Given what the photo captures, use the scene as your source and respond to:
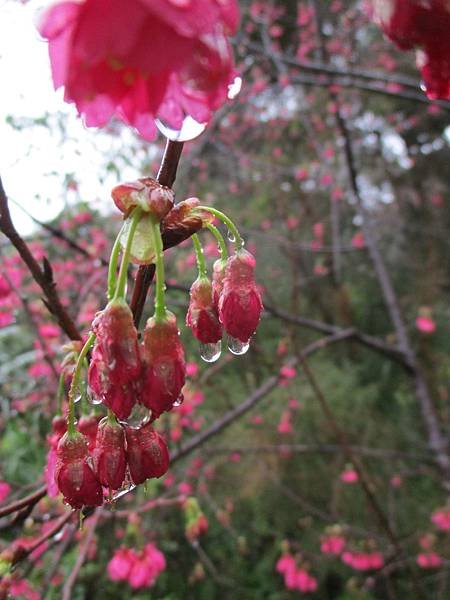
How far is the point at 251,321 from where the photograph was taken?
571 millimetres

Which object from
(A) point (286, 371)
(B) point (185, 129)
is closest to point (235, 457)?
(A) point (286, 371)

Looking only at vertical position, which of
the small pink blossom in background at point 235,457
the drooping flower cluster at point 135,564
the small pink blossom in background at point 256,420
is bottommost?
the small pink blossom in background at point 235,457

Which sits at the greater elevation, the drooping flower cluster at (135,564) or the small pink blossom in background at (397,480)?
the drooping flower cluster at (135,564)

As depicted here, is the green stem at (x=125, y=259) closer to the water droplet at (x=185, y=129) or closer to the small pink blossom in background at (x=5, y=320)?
the water droplet at (x=185, y=129)

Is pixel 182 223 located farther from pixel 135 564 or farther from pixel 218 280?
pixel 135 564

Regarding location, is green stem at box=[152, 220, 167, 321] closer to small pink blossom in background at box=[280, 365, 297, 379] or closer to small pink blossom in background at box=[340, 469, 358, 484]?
small pink blossom in background at box=[280, 365, 297, 379]

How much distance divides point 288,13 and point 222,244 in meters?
7.09

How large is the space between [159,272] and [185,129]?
0.44ft

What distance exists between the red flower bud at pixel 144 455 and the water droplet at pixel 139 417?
2 cm

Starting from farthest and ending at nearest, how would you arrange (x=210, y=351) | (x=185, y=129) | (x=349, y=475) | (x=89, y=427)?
1. (x=349, y=475)
2. (x=89, y=427)
3. (x=210, y=351)
4. (x=185, y=129)

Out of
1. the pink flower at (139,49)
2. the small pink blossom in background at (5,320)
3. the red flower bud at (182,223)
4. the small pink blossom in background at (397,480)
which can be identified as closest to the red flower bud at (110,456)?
the red flower bud at (182,223)

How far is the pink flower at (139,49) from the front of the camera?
32cm

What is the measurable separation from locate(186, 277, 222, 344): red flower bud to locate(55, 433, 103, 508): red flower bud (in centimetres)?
19

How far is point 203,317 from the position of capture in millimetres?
614
